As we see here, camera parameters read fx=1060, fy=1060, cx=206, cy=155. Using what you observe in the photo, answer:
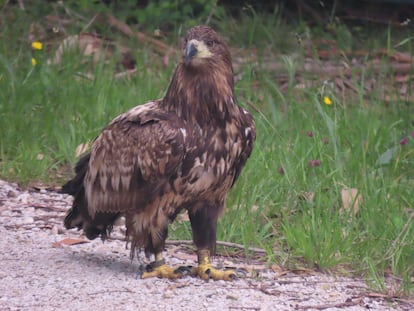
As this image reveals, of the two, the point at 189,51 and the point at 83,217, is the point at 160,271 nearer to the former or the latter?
the point at 83,217

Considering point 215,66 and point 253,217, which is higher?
point 215,66

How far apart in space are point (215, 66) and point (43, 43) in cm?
471

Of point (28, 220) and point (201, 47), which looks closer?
point (201, 47)

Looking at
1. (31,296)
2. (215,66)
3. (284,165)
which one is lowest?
(31,296)

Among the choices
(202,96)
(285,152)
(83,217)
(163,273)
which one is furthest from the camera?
(285,152)

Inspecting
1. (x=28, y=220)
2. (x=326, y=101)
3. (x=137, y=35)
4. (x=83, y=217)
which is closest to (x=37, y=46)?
(x=137, y=35)

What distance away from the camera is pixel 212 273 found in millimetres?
5734

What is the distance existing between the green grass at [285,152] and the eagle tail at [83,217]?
699mm

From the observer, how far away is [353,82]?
9250mm

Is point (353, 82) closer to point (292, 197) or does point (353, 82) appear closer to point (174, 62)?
point (174, 62)

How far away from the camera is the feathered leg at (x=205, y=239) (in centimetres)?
574

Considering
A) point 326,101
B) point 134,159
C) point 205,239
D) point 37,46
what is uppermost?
point 37,46

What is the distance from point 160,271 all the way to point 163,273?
25mm

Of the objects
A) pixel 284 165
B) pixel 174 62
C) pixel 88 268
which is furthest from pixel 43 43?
pixel 88 268
